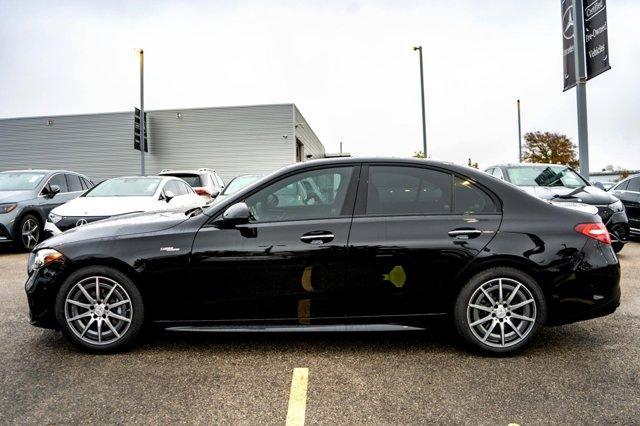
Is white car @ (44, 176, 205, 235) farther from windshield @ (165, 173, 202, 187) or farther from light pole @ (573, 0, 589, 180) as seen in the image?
light pole @ (573, 0, 589, 180)

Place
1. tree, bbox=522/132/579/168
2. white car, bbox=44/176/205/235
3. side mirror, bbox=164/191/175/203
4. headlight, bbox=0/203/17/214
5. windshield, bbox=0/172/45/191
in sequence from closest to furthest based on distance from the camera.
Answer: white car, bbox=44/176/205/235 < side mirror, bbox=164/191/175/203 < headlight, bbox=0/203/17/214 < windshield, bbox=0/172/45/191 < tree, bbox=522/132/579/168

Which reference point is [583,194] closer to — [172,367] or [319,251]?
[319,251]

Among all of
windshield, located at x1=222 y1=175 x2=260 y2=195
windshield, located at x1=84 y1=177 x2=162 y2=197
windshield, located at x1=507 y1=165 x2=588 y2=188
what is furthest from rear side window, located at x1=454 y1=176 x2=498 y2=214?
windshield, located at x1=222 y1=175 x2=260 y2=195

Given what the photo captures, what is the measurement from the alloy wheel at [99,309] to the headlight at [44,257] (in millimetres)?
278

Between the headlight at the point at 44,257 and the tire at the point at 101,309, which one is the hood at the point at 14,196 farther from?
the tire at the point at 101,309

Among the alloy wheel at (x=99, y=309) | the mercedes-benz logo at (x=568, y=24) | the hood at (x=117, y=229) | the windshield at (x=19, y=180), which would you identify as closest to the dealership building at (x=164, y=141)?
the mercedes-benz logo at (x=568, y=24)

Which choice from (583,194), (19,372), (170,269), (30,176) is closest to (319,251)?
(170,269)

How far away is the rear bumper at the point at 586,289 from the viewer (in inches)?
147

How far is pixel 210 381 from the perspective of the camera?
331cm

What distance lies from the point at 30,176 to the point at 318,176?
30.4 feet

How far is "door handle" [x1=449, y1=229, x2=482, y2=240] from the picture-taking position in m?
3.74

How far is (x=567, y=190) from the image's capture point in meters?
8.79

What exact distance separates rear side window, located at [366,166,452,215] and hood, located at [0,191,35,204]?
8.52 m

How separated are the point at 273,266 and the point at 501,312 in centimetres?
169
